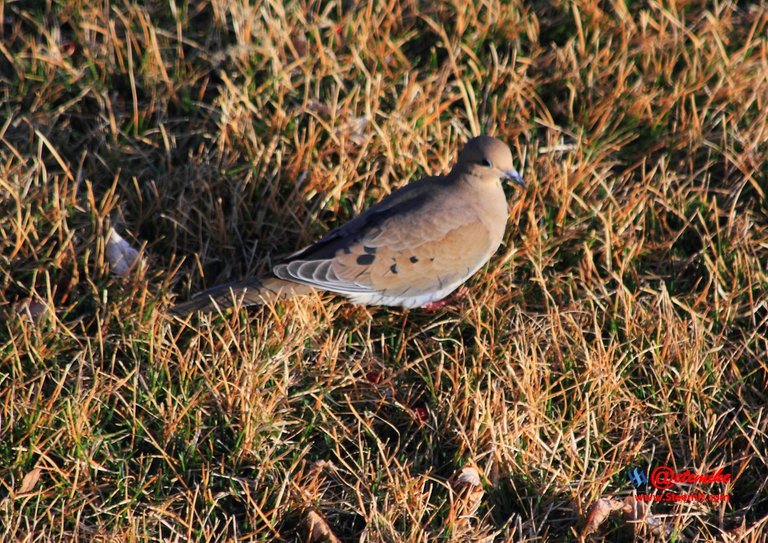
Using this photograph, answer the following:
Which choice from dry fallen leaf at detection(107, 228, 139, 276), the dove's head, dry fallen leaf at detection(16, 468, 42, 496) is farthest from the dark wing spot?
dry fallen leaf at detection(16, 468, 42, 496)

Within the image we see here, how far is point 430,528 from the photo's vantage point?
2.94 metres

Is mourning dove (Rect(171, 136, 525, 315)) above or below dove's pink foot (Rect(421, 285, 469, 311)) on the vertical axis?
above

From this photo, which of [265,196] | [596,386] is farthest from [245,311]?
[596,386]

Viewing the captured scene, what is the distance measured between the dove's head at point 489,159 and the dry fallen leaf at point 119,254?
1463mm

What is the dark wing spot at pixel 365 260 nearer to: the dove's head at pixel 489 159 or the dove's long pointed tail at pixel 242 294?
the dove's long pointed tail at pixel 242 294

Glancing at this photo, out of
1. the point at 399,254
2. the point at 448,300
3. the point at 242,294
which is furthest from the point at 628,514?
the point at 242,294

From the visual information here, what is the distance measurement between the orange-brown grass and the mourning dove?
0.11 meters

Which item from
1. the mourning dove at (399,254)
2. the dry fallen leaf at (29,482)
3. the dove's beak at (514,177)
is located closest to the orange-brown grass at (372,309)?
the dry fallen leaf at (29,482)

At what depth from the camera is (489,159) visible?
3.72m

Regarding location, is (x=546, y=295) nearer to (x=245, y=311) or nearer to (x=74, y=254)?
(x=245, y=311)

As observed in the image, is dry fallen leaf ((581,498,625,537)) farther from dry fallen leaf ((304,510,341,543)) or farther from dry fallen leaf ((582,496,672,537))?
dry fallen leaf ((304,510,341,543))

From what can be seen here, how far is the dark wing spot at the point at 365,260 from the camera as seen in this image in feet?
11.5

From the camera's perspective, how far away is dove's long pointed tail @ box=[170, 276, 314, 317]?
3.42 m

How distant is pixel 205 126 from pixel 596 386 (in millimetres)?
2233
